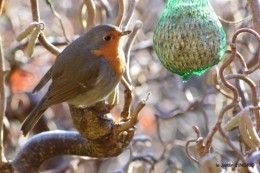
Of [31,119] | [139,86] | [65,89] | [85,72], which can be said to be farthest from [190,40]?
[139,86]

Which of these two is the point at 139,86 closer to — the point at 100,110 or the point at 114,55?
the point at 114,55

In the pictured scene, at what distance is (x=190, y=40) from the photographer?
297cm

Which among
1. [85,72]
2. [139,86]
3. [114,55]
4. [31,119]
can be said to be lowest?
[139,86]

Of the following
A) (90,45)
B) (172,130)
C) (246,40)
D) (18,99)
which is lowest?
(172,130)

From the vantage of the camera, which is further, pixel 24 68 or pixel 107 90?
pixel 24 68

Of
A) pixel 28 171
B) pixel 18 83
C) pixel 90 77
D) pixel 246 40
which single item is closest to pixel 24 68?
pixel 18 83

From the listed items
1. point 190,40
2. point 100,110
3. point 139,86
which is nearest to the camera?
point 190,40

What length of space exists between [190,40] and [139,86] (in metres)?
1.68

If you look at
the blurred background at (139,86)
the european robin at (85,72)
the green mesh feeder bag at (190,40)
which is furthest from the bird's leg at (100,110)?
the blurred background at (139,86)

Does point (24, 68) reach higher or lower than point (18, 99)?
higher

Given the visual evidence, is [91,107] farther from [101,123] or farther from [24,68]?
[24,68]

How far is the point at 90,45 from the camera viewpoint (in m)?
3.56

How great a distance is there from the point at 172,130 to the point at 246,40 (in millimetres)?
1608

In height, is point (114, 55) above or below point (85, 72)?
above
